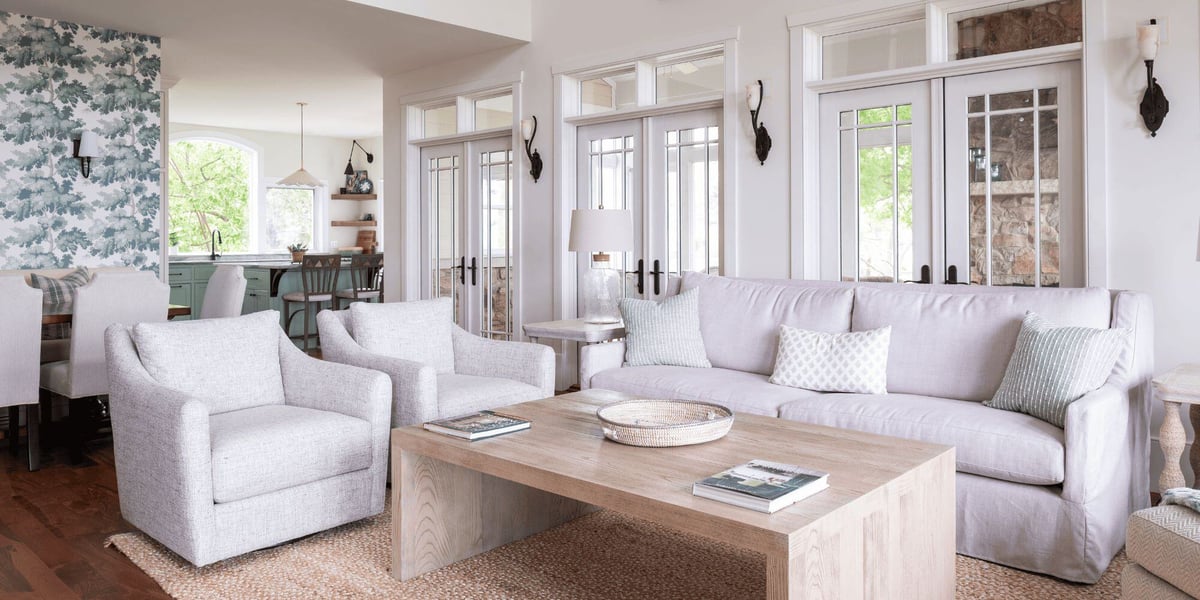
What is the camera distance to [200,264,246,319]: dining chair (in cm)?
494

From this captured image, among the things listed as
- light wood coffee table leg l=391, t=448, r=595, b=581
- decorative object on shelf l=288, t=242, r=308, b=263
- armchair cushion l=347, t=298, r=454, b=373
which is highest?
decorative object on shelf l=288, t=242, r=308, b=263

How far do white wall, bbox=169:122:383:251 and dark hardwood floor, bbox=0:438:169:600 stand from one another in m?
7.29

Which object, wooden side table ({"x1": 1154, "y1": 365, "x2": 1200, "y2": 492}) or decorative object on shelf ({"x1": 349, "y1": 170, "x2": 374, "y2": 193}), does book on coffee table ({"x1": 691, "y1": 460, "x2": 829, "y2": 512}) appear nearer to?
wooden side table ({"x1": 1154, "y1": 365, "x2": 1200, "y2": 492})

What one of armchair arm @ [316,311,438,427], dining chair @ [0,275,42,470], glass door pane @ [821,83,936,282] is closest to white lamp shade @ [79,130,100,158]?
dining chair @ [0,275,42,470]

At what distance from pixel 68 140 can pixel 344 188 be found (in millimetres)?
5647

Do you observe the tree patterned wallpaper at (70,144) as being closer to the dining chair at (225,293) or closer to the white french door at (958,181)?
the dining chair at (225,293)

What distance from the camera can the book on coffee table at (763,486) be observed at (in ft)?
6.06

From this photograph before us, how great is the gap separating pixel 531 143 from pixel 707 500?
4508 millimetres

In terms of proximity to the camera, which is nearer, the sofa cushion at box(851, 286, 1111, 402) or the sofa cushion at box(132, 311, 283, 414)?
the sofa cushion at box(132, 311, 283, 414)

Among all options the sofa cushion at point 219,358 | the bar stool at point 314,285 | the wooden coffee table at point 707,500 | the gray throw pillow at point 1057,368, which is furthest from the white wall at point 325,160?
the gray throw pillow at point 1057,368

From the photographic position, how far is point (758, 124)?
4848mm

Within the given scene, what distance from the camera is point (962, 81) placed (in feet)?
13.9

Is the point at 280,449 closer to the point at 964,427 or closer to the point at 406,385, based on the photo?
the point at 406,385

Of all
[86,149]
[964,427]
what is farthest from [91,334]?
[964,427]
